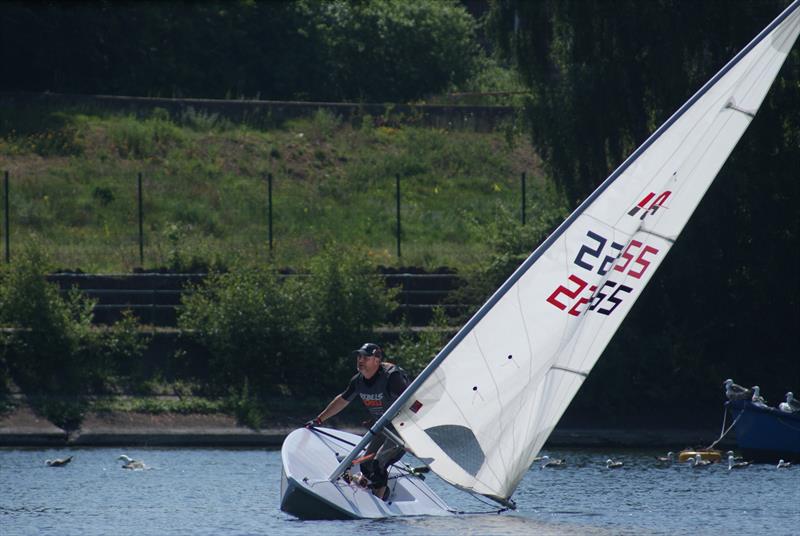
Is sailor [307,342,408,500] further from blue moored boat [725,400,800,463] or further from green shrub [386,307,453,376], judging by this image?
green shrub [386,307,453,376]

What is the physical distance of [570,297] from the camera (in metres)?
15.2

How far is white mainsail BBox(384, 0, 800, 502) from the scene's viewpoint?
15.2 meters

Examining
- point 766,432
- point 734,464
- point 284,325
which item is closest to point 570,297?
point 734,464

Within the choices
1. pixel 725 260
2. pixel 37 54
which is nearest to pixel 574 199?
pixel 725 260

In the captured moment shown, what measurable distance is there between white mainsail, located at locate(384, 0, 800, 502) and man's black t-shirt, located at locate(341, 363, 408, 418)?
101 centimetres

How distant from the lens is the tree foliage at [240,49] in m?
45.2

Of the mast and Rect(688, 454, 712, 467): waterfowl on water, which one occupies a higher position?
the mast

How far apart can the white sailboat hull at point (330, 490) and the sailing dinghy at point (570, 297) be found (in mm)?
665

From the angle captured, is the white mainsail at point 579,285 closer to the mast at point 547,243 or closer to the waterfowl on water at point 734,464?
the mast at point 547,243

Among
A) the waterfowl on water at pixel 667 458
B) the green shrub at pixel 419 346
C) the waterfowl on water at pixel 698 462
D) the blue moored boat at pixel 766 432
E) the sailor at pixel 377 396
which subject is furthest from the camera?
the green shrub at pixel 419 346

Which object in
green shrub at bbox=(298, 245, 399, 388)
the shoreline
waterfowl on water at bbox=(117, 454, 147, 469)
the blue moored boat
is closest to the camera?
waterfowl on water at bbox=(117, 454, 147, 469)

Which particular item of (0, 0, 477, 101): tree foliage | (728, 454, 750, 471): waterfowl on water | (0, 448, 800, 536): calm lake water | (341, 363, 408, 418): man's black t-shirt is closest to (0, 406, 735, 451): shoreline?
(0, 448, 800, 536): calm lake water

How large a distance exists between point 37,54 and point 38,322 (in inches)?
771

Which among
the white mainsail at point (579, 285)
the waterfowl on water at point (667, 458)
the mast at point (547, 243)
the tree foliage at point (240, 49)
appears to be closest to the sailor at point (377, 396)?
the white mainsail at point (579, 285)
